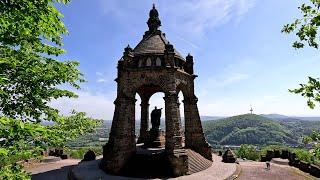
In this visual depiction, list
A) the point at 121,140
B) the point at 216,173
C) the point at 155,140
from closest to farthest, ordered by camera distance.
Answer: the point at 216,173
the point at 121,140
the point at 155,140

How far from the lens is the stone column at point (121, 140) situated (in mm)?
20766

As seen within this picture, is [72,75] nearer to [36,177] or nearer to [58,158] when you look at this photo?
[36,177]

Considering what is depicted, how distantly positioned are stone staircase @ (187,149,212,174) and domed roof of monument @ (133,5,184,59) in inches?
333

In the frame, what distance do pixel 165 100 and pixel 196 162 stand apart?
5.44 m

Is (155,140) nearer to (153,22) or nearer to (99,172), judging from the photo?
(99,172)

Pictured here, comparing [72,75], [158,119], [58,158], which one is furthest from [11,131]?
[58,158]

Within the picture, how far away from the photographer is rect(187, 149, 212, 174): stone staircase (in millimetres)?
20734

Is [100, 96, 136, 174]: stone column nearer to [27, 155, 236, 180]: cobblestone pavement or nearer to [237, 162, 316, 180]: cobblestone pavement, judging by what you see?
[27, 155, 236, 180]: cobblestone pavement

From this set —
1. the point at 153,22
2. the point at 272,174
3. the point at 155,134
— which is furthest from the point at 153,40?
the point at 272,174

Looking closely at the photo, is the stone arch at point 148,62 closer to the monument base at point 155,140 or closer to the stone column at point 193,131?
the stone column at point 193,131

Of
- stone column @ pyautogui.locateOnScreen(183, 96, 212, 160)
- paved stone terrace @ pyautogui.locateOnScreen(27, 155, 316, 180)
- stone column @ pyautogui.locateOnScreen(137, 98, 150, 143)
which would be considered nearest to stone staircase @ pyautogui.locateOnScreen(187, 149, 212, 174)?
paved stone terrace @ pyautogui.locateOnScreen(27, 155, 316, 180)

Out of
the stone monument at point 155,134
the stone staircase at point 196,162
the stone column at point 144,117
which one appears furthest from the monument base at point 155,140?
the stone column at point 144,117

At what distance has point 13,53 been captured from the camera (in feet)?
31.3

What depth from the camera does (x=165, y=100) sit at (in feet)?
70.3
